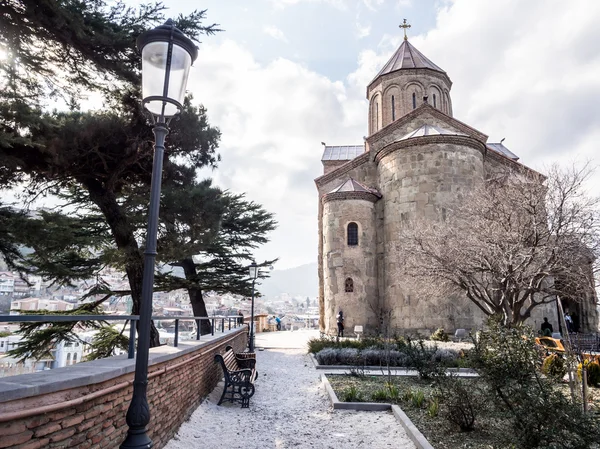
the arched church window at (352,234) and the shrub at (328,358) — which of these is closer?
the shrub at (328,358)

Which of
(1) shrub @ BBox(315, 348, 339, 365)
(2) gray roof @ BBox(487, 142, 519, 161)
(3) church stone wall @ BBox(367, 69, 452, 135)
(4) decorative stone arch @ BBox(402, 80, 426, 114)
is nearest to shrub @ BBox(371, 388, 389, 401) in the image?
(1) shrub @ BBox(315, 348, 339, 365)

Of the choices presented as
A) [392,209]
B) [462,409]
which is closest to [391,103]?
[392,209]

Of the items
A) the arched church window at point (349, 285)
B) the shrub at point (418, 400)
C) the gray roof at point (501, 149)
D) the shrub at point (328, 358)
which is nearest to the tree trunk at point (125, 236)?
the shrub at point (328, 358)

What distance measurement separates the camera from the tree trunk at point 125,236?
31.0 ft

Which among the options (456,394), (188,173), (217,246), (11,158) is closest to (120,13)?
(11,158)

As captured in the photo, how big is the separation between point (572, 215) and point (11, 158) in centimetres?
1404

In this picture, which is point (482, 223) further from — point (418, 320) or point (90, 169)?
point (90, 169)

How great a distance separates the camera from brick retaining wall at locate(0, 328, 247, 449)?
263cm

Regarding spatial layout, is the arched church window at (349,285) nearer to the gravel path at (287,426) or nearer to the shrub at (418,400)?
the gravel path at (287,426)

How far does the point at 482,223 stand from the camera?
12781mm

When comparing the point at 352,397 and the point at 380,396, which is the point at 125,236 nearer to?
the point at 352,397

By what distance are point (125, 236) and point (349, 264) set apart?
1396 centimetres

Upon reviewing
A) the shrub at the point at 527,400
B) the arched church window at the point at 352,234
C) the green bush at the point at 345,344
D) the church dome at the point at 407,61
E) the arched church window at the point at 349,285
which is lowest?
the green bush at the point at 345,344

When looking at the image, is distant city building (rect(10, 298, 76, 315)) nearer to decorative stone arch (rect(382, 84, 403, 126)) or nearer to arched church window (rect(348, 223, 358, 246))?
arched church window (rect(348, 223, 358, 246))
